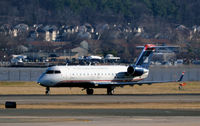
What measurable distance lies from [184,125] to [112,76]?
34.5 m

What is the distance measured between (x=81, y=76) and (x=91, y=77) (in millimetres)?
1292

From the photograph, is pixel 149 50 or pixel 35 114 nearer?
pixel 35 114

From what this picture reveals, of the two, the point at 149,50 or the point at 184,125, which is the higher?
the point at 149,50

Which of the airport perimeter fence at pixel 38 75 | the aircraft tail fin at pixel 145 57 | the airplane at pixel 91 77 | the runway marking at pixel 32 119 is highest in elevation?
the aircraft tail fin at pixel 145 57

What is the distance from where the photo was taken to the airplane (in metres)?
72.8

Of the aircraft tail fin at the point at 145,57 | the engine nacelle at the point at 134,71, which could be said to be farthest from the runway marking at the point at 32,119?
the aircraft tail fin at the point at 145,57

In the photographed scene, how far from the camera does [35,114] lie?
47.2 m

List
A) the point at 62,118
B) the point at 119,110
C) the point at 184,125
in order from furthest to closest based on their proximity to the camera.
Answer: the point at 119,110
the point at 62,118
the point at 184,125

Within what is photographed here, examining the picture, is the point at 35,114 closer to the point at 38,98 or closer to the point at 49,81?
the point at 38,98

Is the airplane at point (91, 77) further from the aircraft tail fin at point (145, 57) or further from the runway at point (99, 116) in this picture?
the runway at point (99, 116)

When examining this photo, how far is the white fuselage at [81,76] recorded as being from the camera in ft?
238

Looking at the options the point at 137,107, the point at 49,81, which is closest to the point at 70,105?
the point at 137,107

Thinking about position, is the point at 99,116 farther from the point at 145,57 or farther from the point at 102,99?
the point at 145,57

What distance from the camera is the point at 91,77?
74312 millimetres
